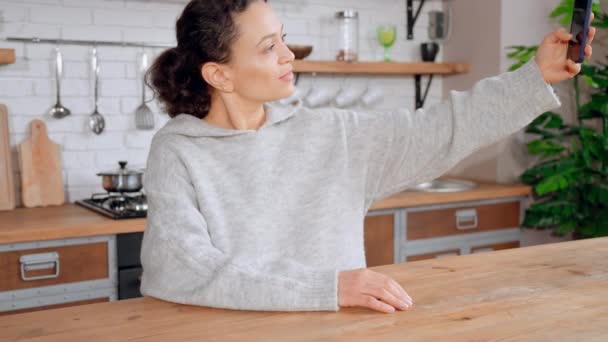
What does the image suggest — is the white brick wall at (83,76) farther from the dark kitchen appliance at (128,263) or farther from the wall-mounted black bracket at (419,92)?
the wall-mounted black bracket at (419,92)

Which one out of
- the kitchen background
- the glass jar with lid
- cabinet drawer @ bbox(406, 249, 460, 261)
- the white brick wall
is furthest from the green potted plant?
the white brick wall

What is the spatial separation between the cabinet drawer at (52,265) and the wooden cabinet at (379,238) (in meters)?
1.09

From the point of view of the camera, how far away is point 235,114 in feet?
5.49

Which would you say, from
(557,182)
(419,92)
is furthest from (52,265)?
(419,92)

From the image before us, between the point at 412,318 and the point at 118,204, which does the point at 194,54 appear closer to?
the point at 412,318

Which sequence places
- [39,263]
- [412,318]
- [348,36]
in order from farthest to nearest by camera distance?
1. [348,36]
2. [39,263]
3. [412,318]

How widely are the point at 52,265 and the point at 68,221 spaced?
18 centimetres

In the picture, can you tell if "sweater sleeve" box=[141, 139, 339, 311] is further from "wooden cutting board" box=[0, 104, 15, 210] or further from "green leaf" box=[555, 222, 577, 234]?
"green leaf" box=[555, 222, 577, 234]

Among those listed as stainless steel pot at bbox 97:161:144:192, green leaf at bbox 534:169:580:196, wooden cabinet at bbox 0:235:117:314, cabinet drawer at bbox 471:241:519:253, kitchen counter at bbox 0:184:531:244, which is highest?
stainless steel pot at bbox 97:161:144:192

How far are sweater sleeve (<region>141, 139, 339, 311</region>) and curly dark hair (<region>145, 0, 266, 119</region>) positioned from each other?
0.81 feet

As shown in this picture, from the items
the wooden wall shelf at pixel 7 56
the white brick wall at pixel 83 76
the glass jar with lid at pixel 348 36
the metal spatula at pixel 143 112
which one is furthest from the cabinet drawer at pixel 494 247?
the wooden wall shelf at pixel 7 56

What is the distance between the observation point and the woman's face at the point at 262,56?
1572 millimetres

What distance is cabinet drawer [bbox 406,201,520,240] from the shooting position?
10.0ft

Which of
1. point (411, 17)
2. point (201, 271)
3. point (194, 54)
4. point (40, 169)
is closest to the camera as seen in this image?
point (201, 271)
